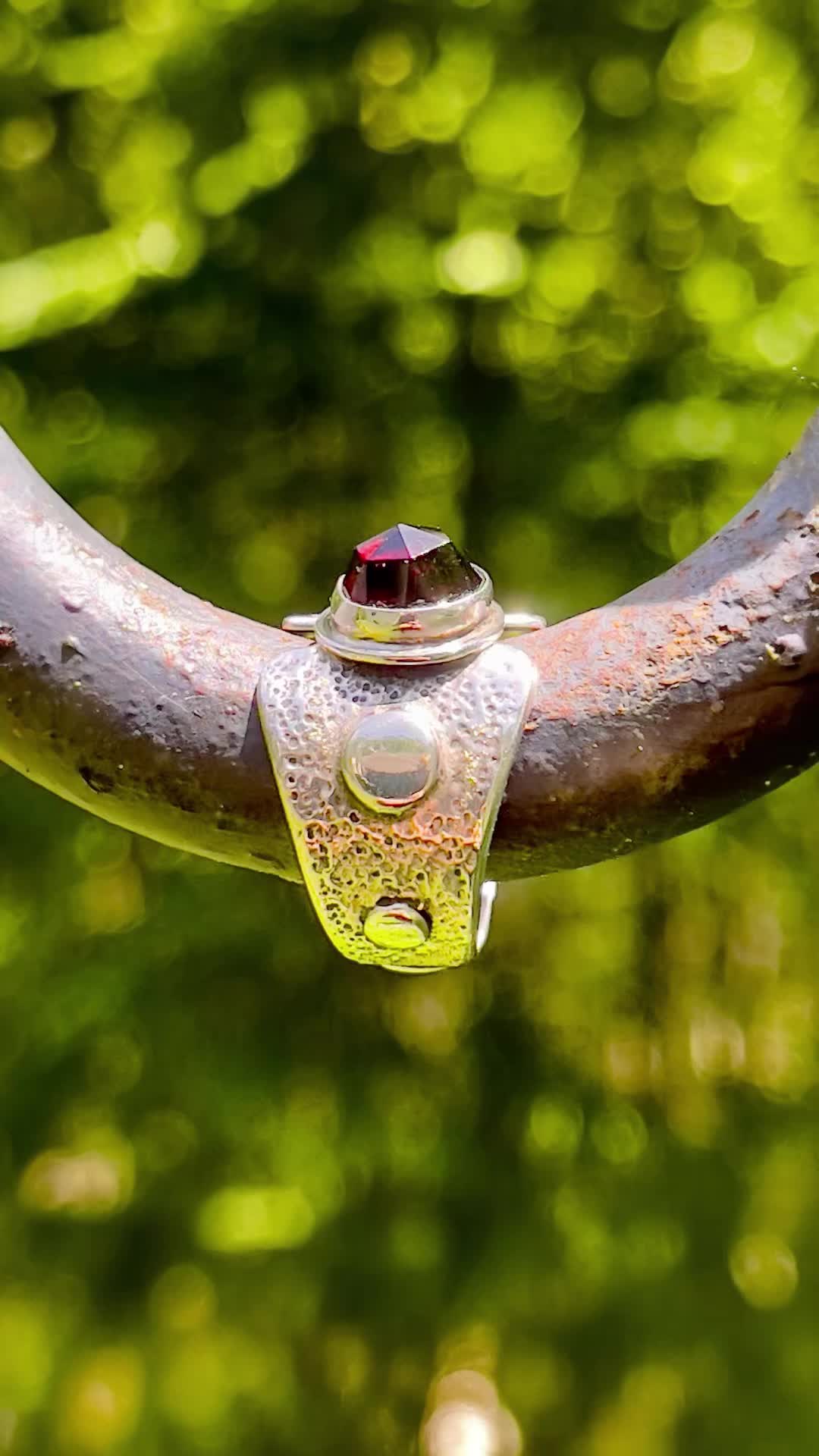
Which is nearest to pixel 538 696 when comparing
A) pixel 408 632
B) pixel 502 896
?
pixel 408 632

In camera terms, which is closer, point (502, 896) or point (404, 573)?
point (404, 573)

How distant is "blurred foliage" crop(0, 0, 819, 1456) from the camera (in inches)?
38.4

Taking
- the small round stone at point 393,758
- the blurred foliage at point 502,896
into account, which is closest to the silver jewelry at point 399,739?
the small round stone at point 393,758

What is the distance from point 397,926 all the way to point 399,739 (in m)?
0.06

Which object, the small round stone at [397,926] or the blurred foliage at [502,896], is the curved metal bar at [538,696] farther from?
the blurred foliage at [502,896]

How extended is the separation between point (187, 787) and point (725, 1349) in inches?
34.5

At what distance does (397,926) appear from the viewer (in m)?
0.41

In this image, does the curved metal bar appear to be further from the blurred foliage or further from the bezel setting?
the blurred foliage

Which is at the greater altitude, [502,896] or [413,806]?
[413,806]

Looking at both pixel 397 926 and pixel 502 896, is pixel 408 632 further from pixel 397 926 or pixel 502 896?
pixel 502 896

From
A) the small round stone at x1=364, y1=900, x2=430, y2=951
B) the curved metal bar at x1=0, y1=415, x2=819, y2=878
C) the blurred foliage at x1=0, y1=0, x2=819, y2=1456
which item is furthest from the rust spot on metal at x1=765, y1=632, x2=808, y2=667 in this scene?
the blurred foliage at x1=0, y1=0, x2=819, y2=1456

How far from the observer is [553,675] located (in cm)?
40

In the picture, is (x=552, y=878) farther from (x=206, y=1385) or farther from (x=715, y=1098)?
(x=206, y=1385)

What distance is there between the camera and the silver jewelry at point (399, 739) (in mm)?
394
